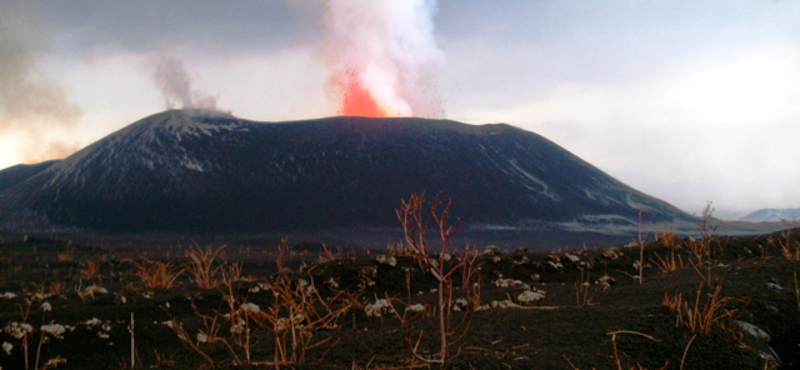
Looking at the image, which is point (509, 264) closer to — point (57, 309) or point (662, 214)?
point (57, 309)

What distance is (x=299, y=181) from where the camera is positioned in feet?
129

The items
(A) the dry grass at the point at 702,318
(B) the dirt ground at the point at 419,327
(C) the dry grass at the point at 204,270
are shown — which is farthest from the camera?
(C) the dry grass at the point at 204,270

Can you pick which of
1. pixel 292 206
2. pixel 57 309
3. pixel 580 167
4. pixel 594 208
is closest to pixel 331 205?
pixel 292 206

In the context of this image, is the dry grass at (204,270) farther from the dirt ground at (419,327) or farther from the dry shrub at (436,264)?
the dry shrub at (436,264)

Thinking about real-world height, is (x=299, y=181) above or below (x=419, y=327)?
above

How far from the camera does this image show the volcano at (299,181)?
35.1 m

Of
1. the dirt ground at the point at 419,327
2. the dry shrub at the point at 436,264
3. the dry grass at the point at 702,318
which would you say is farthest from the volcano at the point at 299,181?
the dry shrub at the point at 436,264

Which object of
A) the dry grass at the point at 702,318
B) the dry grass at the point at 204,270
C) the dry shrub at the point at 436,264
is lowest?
the dry grass at the point at 204,270

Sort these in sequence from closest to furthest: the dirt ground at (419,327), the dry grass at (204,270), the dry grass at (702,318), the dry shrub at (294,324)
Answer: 1. the dry shrub at (294,324)
2. the dirt ground at (419,327)
3. the dry grass at (702,318)
4. the dry grass at (204,270)

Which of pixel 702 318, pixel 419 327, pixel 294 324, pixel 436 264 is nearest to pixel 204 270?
pixel 419 327

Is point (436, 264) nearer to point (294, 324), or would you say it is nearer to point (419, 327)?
point (294, 324)

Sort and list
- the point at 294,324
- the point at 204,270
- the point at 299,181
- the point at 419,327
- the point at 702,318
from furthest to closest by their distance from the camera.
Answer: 1. the point at 299,181
2. the point at 204,270
3. the point at 419,327
4. the point at 702,318
5. the point at 294,324

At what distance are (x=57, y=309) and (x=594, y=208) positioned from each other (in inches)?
1659

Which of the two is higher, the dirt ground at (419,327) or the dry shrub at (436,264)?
the dry shrub at (436,264)
